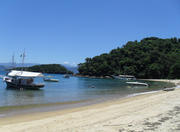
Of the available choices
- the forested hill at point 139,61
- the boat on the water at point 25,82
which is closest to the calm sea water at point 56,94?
the boat on the water at point 25,82

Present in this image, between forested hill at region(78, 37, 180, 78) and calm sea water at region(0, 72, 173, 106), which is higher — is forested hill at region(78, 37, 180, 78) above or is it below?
above

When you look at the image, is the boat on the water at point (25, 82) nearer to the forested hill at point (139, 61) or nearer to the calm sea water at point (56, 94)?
the calm sea water at point (56, 94)

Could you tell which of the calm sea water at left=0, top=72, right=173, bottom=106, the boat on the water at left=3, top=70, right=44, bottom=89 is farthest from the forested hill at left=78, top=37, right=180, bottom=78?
the boat on the water at left=3, top=70, right=44, bottom=89

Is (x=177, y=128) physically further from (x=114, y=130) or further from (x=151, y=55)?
(x=151, y=55)

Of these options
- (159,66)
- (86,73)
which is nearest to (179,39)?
(159,66)

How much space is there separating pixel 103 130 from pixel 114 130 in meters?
0.53

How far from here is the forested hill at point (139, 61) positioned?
4690 inches

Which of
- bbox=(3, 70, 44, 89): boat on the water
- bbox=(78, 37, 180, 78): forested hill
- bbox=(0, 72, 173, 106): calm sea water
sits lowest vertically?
bbox=(0, 72, 173, 106): calm sea water

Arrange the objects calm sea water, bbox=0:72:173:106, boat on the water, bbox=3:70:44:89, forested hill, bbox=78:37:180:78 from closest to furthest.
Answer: calm sea water, bbox=0:72:173:106 → boat on the water, bbox=3:70:44:89 → forested hill, bbox=78:37:180:78

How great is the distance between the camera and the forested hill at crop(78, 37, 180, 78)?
11912cm

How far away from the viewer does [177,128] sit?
344 inches

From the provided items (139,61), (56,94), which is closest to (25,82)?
(56,94)

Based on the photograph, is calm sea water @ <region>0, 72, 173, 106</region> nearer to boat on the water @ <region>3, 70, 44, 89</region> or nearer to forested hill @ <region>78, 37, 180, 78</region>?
boat on the water @ <region>3, 70, 44, 89</region>

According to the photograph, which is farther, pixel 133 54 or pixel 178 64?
pixel 133 54
